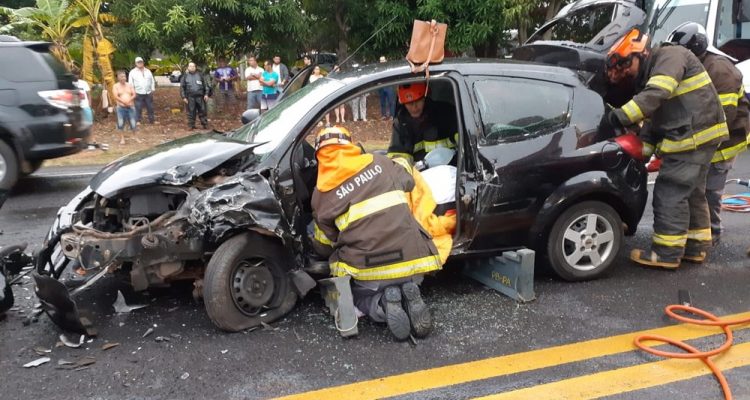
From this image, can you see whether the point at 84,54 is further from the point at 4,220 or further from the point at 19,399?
the point at 19,399

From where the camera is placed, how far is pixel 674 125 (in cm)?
454

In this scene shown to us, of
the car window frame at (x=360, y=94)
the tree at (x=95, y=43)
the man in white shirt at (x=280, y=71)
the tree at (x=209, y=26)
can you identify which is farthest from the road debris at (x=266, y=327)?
the tree at (x=95, y=43)

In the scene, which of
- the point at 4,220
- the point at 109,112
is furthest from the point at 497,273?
the point at 109,112

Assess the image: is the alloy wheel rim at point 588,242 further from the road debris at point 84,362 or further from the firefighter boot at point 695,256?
the road debris at point 84,362

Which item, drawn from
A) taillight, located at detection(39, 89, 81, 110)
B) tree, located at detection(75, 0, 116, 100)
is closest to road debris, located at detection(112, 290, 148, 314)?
taillight, located at detection(39, 89, 81, 110)

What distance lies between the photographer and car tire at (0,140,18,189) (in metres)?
7.54

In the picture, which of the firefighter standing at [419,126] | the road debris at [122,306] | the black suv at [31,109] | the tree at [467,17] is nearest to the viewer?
the road debris at [122,306]

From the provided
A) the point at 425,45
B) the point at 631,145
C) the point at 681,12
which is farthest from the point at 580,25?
the point at 425,45

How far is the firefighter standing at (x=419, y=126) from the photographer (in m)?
4.81

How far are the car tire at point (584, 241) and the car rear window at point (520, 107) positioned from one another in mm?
625

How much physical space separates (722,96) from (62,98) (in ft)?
23.8

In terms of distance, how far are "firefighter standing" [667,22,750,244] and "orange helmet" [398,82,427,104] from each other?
2160mm

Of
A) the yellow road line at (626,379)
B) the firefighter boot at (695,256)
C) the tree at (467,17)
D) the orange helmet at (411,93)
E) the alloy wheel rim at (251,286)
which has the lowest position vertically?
the yellow road line at (626,379)

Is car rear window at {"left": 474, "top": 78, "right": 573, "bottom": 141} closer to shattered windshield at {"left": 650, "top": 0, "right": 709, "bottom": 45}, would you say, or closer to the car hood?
the car hood
